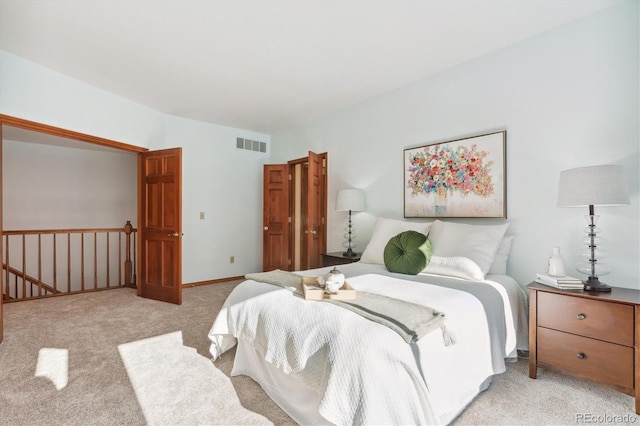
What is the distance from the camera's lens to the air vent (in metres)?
5.44

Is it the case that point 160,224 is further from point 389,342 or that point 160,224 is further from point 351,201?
point 389,342

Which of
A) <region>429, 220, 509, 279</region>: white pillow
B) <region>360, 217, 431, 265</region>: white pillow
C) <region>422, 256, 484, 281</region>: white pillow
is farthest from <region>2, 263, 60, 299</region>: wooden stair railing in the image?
<region>429, 220, 509, 279</region>: white pillow

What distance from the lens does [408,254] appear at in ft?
8.57

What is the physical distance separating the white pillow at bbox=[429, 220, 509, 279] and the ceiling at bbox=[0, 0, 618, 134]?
5.31 ft

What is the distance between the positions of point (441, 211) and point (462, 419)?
1.96 meters

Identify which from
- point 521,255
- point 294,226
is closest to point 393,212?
point 521,255

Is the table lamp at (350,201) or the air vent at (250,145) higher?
the air vent at (250,145)

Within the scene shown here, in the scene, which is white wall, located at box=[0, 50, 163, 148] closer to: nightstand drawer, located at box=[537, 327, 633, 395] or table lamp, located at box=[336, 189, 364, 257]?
table lamp, located at box=[336, 189, 364, 257]

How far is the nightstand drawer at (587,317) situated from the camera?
70.2 inches

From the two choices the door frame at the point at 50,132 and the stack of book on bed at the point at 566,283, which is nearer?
the stack of book on bed at the point at 566,283

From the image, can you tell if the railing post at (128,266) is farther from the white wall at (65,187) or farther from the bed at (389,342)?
the bed at (389,342)

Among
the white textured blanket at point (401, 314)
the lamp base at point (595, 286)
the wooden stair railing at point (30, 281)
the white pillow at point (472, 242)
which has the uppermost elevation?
the white pillow at point (472, 242)

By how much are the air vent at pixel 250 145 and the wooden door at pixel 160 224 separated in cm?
151

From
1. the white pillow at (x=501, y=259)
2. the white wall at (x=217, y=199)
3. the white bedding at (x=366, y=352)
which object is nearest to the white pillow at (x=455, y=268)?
the white bedding at (x=366, y=352)
